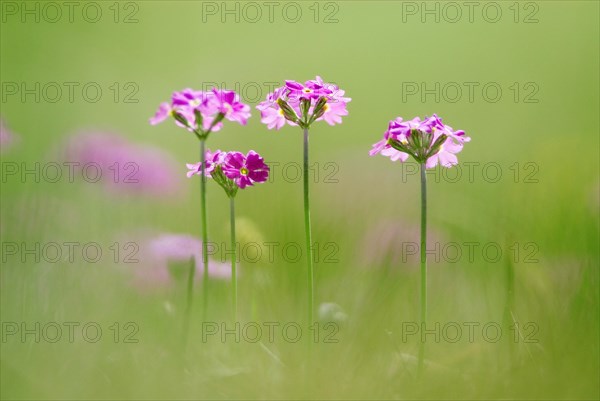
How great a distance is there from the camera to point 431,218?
8.70ft

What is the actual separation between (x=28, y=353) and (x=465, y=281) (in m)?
1.23

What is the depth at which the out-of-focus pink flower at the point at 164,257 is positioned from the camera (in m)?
2.27

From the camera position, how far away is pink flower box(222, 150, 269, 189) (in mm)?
2016

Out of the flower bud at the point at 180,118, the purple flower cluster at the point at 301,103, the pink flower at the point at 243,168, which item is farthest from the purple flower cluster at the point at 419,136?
the flower bud at the point at 180,118

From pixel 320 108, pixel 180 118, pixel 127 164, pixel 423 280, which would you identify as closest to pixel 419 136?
pixel 320 108

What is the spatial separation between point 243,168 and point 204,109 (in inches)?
8.4

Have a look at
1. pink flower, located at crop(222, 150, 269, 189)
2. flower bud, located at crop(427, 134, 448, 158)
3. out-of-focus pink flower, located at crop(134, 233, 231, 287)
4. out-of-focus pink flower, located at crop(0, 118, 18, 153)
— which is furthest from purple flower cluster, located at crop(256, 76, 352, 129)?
out-of-focus pink flower, located at crop(0, 118, 18, 153)

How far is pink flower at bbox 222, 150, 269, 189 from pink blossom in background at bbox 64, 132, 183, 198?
0.98 metres

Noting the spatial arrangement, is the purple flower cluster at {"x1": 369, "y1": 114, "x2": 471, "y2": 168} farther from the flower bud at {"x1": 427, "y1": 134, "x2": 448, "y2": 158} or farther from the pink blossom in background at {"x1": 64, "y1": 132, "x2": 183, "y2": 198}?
the pink blossom in background at {"x1": 64, "y1": 132, "x2": 183, "y2": 198}

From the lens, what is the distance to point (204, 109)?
1.91 m

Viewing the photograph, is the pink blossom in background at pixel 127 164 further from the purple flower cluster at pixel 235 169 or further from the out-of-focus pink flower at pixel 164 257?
the purple flower cluster at pixel 235 169

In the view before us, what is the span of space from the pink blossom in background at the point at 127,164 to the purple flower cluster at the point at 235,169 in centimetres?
94

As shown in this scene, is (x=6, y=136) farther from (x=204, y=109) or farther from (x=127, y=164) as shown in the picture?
(x=204, y=109)

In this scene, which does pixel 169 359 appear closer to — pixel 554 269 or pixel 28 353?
pixel 28 353
